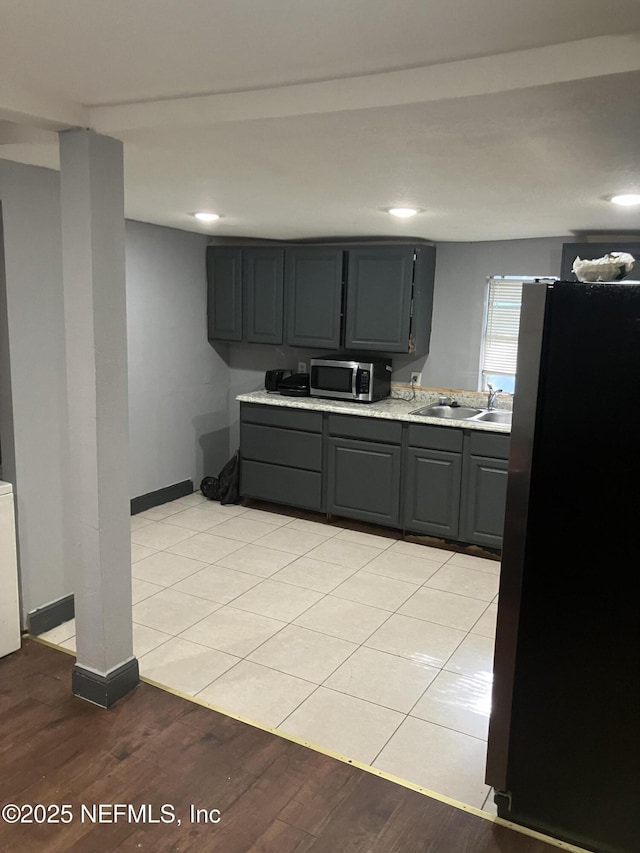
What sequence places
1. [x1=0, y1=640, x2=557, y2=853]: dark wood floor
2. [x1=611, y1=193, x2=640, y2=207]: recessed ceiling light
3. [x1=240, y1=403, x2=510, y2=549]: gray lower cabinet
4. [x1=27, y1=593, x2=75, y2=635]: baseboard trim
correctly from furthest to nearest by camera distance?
1. [x1=240, y1=403, x2=510, y2=549]: gray lower cabinet
2. [x1=27, y1=593, x2=75, y2=635]: baseboard trim
3. [x1=611, y1=193, x2=640, y2=207]: recessed ceiling light
4. [x1=0, y1=640, x2=557, y2=853]: dark wood floor

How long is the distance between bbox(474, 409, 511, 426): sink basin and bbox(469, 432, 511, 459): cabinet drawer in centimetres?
28

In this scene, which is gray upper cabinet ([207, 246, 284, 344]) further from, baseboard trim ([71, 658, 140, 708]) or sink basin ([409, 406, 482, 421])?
baseboard trim ([71, 658, 140, 708])

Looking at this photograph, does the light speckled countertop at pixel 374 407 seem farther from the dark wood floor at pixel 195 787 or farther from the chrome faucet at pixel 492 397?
the dark wood floor at pixel 195 787

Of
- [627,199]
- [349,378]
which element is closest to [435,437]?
[349,378]

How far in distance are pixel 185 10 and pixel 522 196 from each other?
2087 millimetres

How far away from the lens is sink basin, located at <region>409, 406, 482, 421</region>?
16.1 feet

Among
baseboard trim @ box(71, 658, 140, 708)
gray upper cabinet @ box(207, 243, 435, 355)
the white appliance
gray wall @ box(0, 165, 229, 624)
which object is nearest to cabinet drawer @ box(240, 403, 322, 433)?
gray upper cabinet @ box(207, 243, 435, 355)

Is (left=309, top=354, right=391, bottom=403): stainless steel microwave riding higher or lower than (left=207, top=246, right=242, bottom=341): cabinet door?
lower

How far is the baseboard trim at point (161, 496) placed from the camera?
512 cm

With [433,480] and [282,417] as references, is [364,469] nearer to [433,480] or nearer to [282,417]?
[433,480]

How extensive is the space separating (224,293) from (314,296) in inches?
32.6

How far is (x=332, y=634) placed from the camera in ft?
11.1

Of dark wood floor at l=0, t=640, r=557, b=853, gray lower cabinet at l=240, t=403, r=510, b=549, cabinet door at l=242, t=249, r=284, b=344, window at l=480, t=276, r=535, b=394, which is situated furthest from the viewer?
cabinet door at l=242, t=249, r=284, b=344

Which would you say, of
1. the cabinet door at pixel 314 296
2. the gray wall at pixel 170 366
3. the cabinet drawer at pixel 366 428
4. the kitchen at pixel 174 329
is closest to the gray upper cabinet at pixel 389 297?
the cabinet door at pixel 314 296
